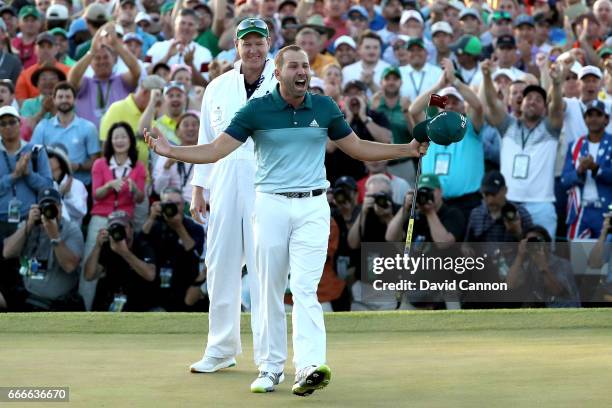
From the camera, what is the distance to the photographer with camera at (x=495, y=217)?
40.3ft

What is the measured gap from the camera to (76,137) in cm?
1358

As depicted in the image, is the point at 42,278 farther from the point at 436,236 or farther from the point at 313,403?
the point at 313,403

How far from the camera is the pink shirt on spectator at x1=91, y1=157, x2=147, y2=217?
1286 centimetres

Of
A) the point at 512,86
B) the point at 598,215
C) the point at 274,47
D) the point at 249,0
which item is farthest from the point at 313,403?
the point at 249,0

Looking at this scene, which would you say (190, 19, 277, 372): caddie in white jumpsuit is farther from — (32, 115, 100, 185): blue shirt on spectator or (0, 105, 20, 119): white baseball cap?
(32, 115, 100, 185): blue shirt on spectator

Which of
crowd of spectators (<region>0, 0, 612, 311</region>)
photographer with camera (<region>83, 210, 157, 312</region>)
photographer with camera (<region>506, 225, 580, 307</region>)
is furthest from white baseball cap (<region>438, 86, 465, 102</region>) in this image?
photographer with camera (<region>83, 210, 157, 312</region>)

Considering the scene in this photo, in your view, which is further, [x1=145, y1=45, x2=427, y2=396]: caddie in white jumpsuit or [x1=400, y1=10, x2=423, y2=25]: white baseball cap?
[x1=400, y1=10, x2=423, y2=25]: white baseball cap

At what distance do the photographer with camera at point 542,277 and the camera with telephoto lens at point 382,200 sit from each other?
4.32 ft

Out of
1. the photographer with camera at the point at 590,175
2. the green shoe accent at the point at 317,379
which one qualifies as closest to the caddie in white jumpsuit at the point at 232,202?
the green shoe accent at the point at 317,379

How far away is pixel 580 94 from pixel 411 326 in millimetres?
5171

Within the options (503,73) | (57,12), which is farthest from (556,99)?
(57,12)

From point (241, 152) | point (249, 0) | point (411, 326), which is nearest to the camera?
point (241, 152)

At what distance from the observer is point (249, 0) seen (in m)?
16.7

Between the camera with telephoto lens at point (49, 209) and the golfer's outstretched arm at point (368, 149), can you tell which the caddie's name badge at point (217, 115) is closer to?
the golfer's outstretched arm at point (368, 149)
